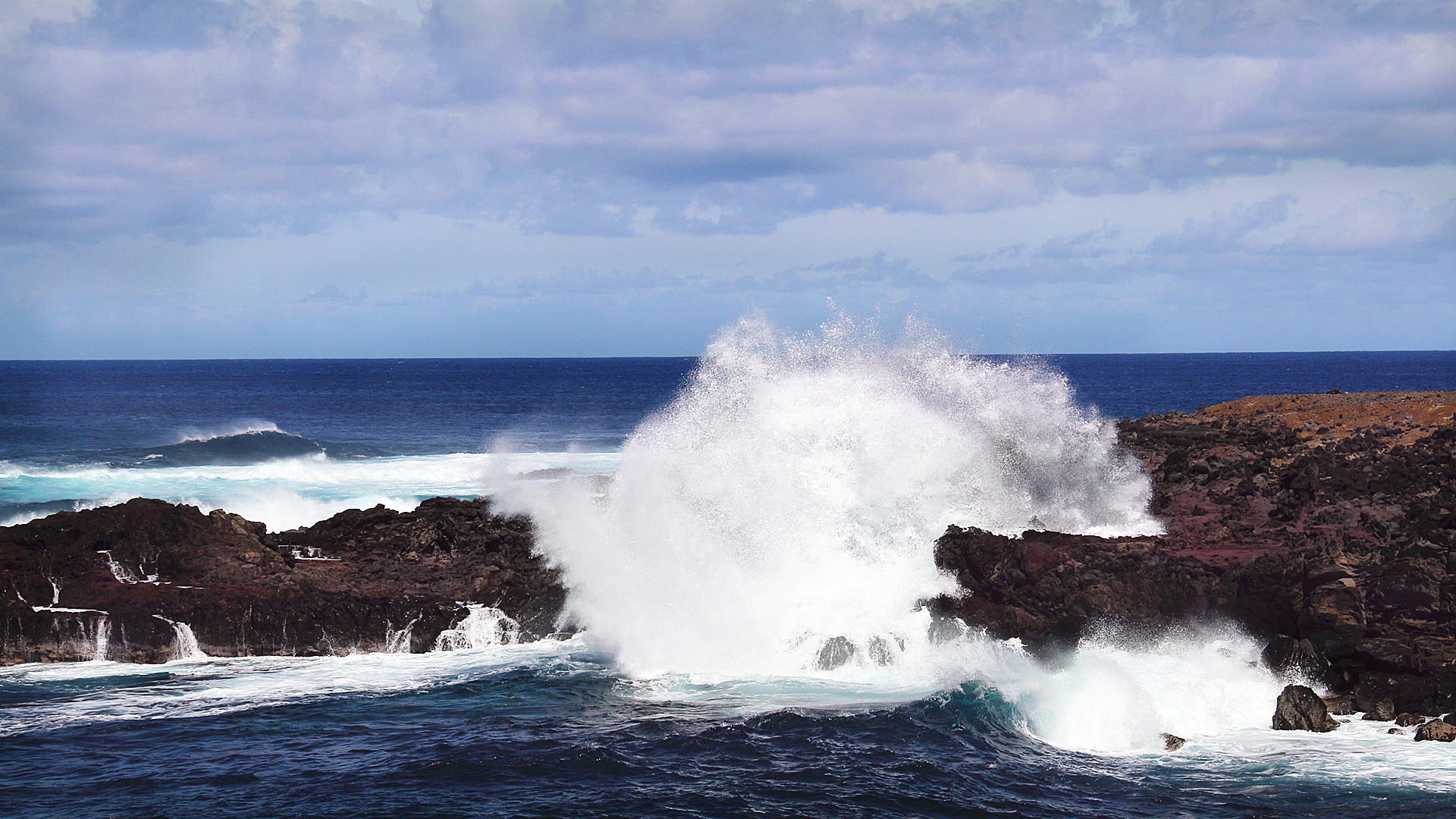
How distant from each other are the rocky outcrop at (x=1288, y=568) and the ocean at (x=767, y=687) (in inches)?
22.8

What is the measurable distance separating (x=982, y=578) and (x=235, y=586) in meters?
12.6

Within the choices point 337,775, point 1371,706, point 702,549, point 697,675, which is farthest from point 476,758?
point 1371,706

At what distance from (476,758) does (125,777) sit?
3.84 m

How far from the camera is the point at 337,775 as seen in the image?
1235cm

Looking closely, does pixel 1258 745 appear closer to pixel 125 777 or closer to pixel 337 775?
pixel 337 775

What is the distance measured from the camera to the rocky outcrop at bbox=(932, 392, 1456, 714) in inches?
553

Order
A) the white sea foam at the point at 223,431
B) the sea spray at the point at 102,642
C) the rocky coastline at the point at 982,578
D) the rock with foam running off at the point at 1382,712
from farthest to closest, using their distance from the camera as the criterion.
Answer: the white sea foam at the point at 223,431 < the sea spray at the point at 102,642 < the rocky coastline at the point at 982,578 < the rock with foam running off at the point at 1382,712

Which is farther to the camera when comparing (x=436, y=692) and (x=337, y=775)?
(x=436, y=692)

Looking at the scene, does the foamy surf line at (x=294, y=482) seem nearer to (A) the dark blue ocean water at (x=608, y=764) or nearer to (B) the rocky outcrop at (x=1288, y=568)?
(A) the dark blue ocean water at (x=608, y=764)

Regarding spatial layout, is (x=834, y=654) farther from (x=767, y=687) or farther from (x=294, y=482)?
(x=294, y=482)

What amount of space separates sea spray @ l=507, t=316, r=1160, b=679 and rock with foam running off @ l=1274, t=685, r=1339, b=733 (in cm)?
492

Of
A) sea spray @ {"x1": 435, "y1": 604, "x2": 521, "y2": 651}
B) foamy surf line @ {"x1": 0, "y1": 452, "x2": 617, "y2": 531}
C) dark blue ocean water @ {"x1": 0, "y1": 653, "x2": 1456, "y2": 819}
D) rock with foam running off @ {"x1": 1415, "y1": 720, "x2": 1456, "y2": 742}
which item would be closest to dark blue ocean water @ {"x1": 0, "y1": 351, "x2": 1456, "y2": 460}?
foamy surf line @ {"x1": 0, "y1": 452, "x2": 617, "y2": 531}

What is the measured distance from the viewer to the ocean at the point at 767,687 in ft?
38.7

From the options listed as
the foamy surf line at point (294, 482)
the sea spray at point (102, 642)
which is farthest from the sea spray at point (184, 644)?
the foamy surf line at point (294, 482)
